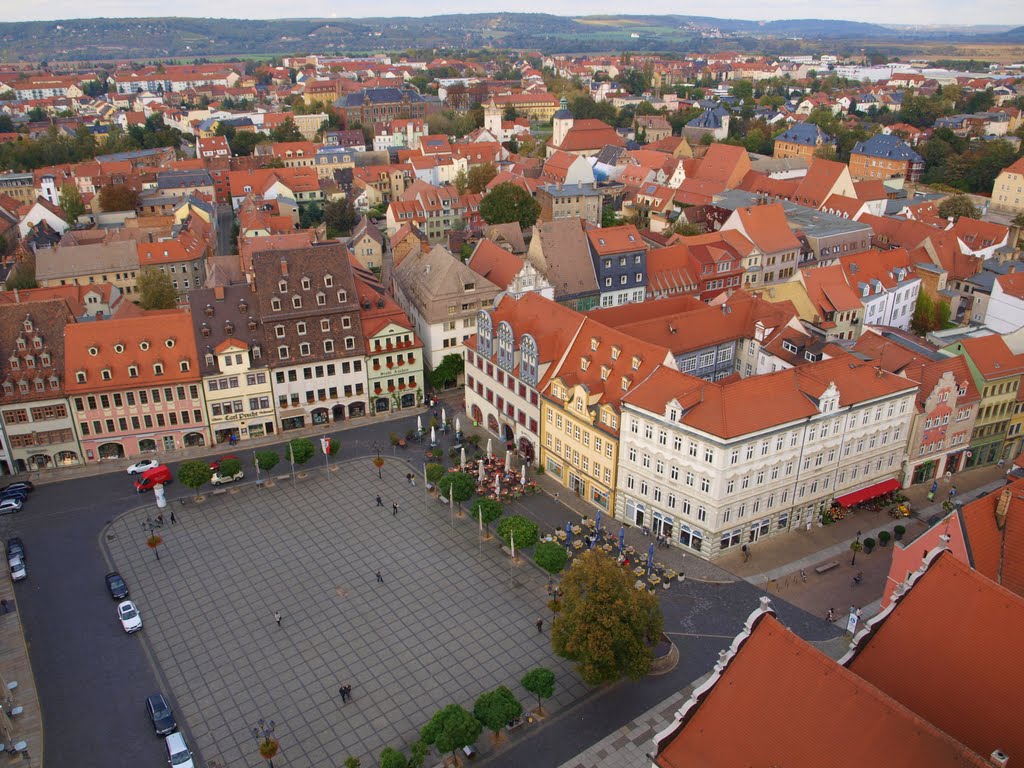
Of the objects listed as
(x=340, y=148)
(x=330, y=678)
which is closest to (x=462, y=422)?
(x=330, y=678)

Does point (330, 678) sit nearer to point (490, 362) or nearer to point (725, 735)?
point (725, 735)

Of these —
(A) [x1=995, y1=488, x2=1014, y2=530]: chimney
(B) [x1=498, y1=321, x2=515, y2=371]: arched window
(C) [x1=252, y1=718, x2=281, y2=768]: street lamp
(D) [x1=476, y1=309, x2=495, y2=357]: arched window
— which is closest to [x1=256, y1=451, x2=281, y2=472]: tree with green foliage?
(D) [x1=476, y1=309, x2=495, y2=357]: arched window

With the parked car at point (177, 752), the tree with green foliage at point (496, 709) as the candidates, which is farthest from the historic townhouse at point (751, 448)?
the parked car at point (177, 752)

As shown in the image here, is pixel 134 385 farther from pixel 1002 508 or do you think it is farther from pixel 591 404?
pixel 1002 508

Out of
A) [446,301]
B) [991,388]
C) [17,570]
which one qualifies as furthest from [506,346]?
[991,388]

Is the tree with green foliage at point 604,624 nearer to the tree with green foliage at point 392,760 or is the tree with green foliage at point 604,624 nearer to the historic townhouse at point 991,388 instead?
the tree with green foliage at point 392,760

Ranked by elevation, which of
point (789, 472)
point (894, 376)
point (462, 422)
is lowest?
point (462, 422)
